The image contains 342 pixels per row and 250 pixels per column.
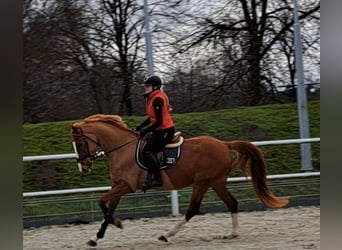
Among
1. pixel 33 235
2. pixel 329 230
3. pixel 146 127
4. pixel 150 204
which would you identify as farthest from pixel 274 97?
pixel 329 230

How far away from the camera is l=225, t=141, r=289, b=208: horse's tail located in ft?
10.9

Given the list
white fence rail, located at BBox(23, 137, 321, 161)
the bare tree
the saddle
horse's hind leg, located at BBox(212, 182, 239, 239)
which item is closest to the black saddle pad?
the saddle

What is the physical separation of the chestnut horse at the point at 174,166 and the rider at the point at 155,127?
0.06 meters

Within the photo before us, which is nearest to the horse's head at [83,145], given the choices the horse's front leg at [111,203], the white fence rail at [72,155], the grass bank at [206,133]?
the horse's front leg at [111,203]

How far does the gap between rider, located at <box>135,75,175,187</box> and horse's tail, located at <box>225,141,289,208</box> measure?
42cm

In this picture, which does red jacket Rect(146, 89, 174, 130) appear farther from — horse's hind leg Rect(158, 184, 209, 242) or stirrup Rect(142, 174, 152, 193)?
horse's hind leg Rect(158, 184, 209, 242)

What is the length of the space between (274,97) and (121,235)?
6.08 ft

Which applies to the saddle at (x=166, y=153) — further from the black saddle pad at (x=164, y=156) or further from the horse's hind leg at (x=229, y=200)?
the horse's hind leg at (x=229, y=200)

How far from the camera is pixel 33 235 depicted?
146 inches

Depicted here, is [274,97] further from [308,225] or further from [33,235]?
[33,235]

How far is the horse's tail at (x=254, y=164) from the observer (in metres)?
3.34

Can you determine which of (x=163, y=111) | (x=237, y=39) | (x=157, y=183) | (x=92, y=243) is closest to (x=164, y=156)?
(x=157, y=183)

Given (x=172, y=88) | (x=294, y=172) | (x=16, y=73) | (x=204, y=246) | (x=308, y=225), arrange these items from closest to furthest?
(x=16, y=73) → (x=204, y=246) → (x=308, y=225) → (x=172, y=88) → (x=294, y=172)

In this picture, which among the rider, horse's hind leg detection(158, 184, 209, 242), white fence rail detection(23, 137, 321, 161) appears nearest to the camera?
the rider
